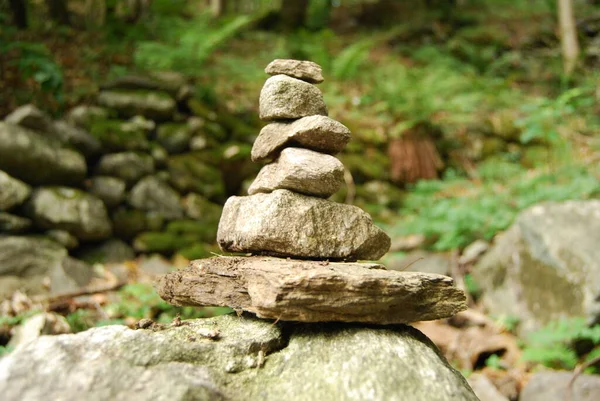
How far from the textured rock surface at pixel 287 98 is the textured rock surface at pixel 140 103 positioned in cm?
487

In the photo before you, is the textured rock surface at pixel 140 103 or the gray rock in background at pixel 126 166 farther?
the textured rock surface at pixel 140 103

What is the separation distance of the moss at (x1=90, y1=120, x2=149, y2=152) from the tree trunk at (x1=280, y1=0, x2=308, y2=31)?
24.8ft

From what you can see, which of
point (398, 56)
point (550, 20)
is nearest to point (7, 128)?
point (398, 56)

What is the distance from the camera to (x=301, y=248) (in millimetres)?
2510

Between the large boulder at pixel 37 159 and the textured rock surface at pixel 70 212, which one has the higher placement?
the large boulder at pixel 37 159

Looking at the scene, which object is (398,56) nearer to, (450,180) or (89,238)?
(450,180)

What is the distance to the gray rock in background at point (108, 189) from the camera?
6184 mm

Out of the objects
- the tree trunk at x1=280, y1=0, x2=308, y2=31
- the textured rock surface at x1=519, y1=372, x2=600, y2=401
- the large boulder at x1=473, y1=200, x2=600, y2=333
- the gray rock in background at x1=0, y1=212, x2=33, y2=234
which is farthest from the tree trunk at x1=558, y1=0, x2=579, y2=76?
the gray rock in background at x1=0, y1=212, x2=33, y2=234

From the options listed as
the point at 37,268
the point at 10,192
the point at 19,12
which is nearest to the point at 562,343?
the point at 37,268

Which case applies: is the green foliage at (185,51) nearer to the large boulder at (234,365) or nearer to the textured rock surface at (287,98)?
the textured rock surface at (287,98)

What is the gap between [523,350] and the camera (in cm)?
504

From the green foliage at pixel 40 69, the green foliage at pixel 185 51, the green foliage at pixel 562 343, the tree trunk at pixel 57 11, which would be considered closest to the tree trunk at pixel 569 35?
the green foliage at pixel 185 51

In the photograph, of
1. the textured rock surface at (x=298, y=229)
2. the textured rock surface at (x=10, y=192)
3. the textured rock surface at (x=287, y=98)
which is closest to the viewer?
the textured rock surface at (x=298, y=229)

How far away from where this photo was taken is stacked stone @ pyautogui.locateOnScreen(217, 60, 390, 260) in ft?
8.26
